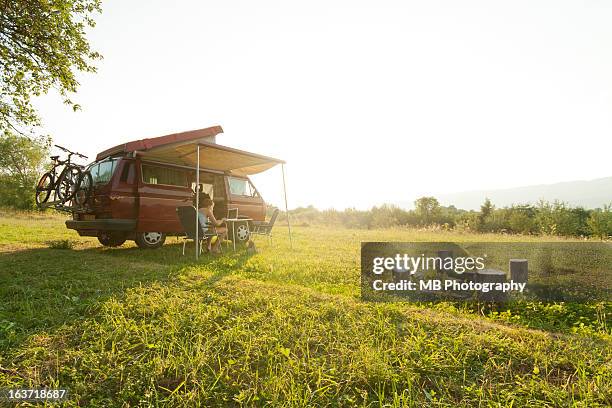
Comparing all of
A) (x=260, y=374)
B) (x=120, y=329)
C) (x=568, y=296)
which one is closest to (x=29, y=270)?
(x=120, y=329)

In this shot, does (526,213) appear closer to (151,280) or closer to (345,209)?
(345,209)

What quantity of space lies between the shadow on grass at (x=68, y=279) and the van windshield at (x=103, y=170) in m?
1.64

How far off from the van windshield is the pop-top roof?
225 millimetres

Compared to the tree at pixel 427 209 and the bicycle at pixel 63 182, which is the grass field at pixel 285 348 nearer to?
the bicycle at pixel 63 182

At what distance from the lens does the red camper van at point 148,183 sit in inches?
256

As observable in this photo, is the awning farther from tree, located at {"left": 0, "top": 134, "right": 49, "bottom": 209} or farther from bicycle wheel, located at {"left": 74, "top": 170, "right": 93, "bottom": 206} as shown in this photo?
tree, located at {"left": 0, "top": 134, "right": 49, "bottom": 209}

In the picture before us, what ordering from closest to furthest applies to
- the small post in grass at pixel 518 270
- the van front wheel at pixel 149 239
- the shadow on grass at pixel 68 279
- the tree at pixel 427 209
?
the shadow on grass at pixel 68 279
the small post in grass at pixel 518 270
the van front wheel at pixel 149 239
the tree at pixel 427 209

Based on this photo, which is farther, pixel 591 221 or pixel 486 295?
pixel 591 221

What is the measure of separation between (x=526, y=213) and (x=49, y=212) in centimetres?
3383

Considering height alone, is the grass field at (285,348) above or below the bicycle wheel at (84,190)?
below

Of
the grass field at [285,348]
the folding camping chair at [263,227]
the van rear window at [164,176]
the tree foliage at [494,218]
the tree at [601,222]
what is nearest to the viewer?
the grass field at [285,348]

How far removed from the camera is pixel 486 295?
4.00 m

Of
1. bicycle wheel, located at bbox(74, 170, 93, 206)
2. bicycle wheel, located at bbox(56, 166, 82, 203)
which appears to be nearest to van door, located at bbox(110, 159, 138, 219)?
bicycle wheel, located at bbox(74, 170, 93, 206)

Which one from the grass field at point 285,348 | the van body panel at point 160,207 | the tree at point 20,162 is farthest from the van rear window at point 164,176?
the tree at point 20,162
